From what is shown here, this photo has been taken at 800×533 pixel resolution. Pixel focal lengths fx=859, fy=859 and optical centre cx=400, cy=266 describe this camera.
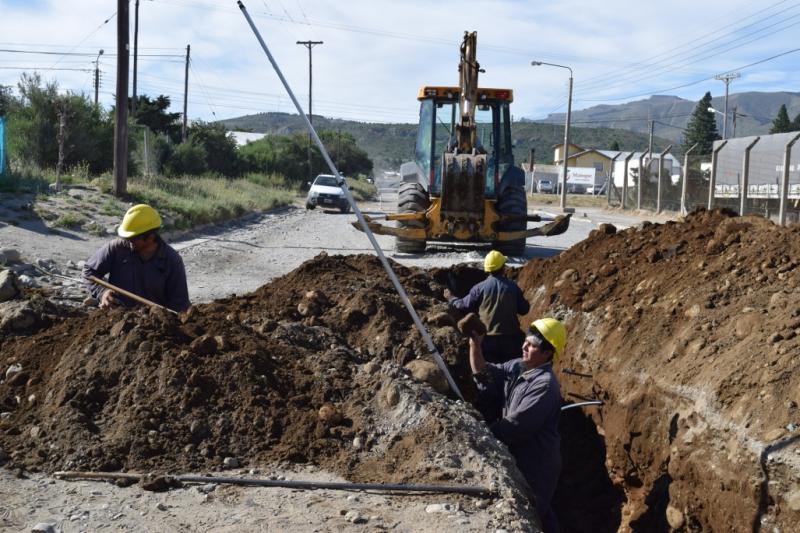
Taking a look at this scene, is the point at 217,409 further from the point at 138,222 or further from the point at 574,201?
the point at 574,201

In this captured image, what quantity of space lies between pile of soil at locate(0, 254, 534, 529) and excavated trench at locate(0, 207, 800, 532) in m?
0.01

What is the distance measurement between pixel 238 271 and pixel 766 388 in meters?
10.4

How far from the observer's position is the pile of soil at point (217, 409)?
4.91 m

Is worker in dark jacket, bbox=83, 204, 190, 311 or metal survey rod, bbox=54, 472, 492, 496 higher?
worker in dark jacket, bbox=83, 204, 190, 311

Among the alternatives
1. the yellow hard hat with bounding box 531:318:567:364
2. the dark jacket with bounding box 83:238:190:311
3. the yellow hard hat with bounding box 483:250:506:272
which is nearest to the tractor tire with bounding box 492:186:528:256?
the yellow hard hat with bounding box 483:250:506:272

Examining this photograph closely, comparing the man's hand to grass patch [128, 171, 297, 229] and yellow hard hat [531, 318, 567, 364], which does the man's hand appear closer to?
yellow hard hat [531, 318, 567, 364]

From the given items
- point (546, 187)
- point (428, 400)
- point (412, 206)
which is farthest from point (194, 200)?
point (546, 187)

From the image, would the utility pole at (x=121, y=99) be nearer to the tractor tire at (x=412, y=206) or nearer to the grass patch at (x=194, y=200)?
the grass patch at (x=194, y=200)

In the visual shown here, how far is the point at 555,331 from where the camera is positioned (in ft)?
17.3

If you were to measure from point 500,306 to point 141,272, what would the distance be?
10.9 feet

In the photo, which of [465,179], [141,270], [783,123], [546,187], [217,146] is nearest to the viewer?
[141,270]

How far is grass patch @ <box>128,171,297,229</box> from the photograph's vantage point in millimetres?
21938

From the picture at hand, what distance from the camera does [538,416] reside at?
5.18 m

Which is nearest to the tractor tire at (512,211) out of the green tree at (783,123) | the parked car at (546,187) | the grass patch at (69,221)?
the grass patch at (69,221)
